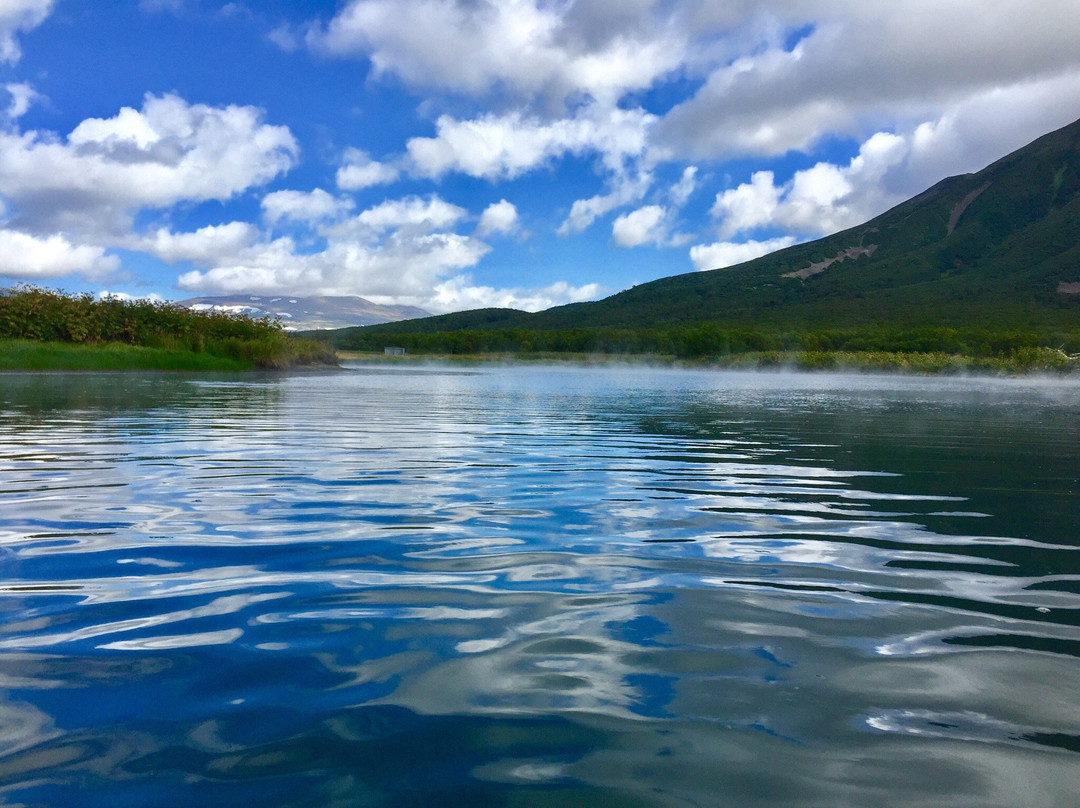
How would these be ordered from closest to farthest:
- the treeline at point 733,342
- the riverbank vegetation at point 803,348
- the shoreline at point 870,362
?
the shoreline at point 870,362 < the riverbank vegetation at point 803,348 < the treeline at point 733,342

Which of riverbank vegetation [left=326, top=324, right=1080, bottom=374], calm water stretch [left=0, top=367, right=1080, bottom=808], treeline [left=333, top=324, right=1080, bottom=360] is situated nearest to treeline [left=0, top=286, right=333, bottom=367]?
calm water stretch [left=0, top=367, right=1080, bottom=808]

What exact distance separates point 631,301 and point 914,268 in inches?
2549

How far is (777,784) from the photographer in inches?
99.0

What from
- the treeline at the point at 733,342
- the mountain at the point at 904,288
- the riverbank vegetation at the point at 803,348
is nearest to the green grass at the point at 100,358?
the riverbank vegetation at the point at 803,348

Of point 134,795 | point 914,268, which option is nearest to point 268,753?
point 134,795

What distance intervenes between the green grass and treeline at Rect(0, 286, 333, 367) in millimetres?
1285

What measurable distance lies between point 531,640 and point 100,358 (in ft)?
141

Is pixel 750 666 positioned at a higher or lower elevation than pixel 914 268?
lower

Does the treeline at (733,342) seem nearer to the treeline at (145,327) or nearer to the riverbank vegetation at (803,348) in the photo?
the riverbank vegetation at (803,348)

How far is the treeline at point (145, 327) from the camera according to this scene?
4016 cm

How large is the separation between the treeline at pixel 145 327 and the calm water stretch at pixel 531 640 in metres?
37.8

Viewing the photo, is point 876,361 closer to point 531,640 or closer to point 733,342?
point 733,342

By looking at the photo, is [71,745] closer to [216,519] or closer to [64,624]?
[64,624]

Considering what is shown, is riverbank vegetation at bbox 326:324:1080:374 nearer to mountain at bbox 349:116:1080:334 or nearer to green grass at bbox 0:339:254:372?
mountain at bbox 349:116:1080:334
